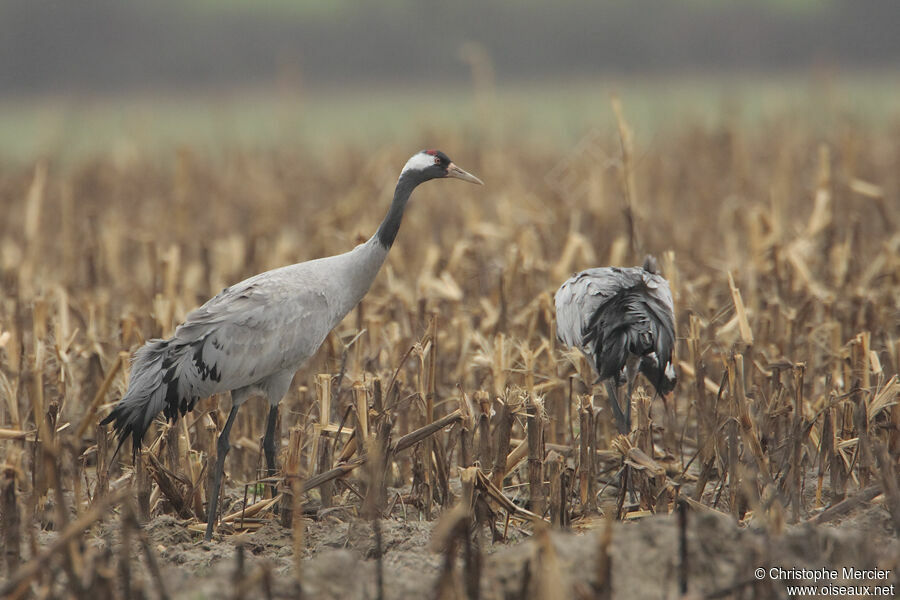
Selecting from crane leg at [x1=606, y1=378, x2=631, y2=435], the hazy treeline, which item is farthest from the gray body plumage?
the hazy treeline

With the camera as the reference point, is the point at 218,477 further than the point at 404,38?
No

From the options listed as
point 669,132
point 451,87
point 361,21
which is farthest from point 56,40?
point 669,132

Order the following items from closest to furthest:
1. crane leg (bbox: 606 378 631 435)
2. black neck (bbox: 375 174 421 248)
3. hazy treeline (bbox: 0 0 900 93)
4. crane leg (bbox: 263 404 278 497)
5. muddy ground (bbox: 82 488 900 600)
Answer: muddy ground (bbox: 82 488 900 600)
crane leg (bbox: 263 404 278 497)
crane leg (bbox: 606 378 631 435)
black neck (bbox: 375 174 421 248)
hazy treeline (bbox: 0 0 900 93)

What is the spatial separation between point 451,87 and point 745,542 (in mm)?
28859

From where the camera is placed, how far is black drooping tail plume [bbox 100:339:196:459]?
4.23 metres

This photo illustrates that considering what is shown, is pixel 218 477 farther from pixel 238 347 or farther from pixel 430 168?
pixel 430 168

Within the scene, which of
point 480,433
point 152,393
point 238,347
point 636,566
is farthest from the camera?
point 238,347

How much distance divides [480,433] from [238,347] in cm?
111

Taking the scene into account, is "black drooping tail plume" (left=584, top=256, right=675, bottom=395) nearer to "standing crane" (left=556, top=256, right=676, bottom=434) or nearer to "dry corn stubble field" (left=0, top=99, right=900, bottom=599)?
"standing crane" (left=556, top=256, right=676, bottom=434)

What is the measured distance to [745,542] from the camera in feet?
9.98

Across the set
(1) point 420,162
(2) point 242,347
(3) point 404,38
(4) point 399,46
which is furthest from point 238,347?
(3) point 404,38

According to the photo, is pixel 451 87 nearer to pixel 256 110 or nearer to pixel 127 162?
pixel 256 110

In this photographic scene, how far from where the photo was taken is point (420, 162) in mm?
4945

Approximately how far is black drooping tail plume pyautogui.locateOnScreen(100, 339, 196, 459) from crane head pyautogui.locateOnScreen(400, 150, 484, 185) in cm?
133
